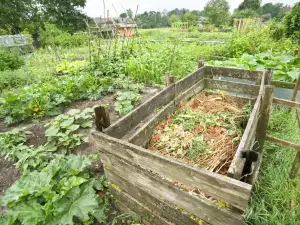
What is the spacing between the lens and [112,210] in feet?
6.36

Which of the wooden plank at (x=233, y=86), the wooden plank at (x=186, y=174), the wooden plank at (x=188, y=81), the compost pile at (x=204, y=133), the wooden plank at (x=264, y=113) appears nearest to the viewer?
the wooden plank at (x=186, y=174)

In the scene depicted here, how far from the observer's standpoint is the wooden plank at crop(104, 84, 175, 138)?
1511 millimetres

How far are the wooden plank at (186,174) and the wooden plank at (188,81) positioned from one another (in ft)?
4.47

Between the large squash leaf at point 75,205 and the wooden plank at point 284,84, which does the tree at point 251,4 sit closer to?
the wooden plank at point 284,84

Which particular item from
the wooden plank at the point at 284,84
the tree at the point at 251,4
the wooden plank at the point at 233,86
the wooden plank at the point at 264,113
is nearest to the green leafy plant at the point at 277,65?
the wooden plank at the point at 284,84

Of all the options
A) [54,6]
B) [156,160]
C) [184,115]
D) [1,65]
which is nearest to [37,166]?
[156,160]

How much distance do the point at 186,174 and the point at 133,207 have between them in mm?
897

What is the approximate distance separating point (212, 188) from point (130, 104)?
2745 millimetres

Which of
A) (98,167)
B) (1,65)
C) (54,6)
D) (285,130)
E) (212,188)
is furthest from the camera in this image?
(54,6)

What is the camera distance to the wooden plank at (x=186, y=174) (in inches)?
36.2

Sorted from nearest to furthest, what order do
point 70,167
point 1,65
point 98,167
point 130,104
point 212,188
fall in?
point 212,188 < point 70,167 < point 98,167 < point 130,104 < point 1,65

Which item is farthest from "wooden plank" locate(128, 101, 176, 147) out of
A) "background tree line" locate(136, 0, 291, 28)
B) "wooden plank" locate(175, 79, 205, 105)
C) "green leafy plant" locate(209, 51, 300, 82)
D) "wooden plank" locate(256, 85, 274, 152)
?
"background tree line" locate(136, 0, 291, 28)

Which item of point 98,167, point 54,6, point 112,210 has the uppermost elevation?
point 54,6

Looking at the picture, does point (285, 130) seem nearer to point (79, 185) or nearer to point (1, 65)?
point (79, 185)
